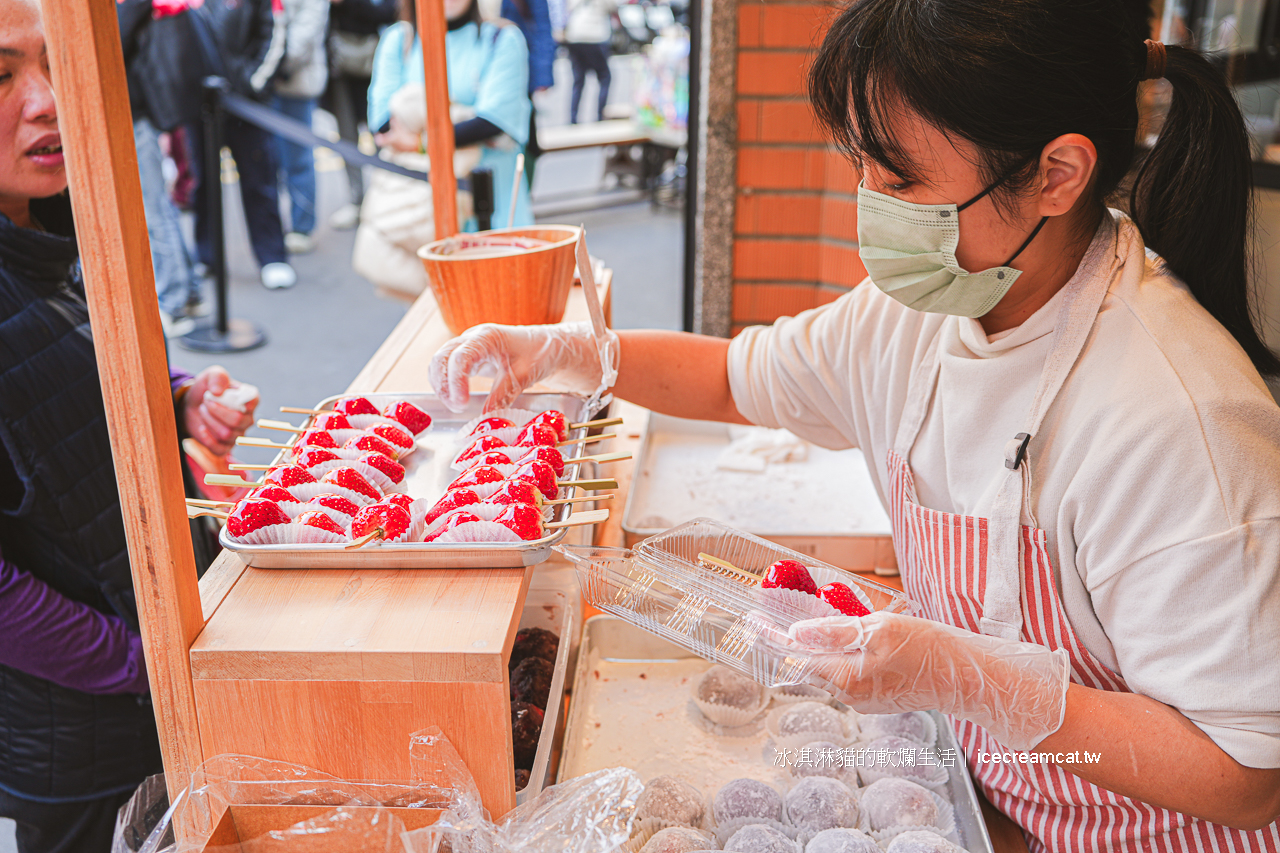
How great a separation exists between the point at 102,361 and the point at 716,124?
2.65 m

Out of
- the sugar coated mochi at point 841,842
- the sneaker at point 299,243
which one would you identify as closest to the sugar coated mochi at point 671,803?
the sugar coated mochi at point 841,842

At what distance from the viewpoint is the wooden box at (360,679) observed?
94cm

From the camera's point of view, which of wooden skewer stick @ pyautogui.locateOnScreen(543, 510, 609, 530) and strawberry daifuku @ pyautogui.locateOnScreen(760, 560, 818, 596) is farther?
strawberry daifuku @ pyautogui.locateOnScreen(760, 560, 818, 596)

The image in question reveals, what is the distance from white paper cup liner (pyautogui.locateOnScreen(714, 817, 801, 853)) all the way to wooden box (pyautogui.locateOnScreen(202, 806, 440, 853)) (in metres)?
0.44

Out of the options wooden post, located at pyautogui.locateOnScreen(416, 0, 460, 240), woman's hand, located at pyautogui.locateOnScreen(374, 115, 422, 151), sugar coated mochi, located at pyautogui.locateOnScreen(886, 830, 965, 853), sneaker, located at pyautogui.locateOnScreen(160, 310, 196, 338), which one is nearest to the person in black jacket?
sneaker, located at pyautogui.locateOnScreen(160, 310, 196, 338)

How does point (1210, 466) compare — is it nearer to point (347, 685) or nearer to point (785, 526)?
point (347, 685)

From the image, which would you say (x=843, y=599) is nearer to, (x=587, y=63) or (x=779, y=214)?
(x=779, y=214)

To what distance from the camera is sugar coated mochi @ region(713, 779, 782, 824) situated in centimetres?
127

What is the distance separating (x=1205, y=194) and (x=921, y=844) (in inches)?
33.6

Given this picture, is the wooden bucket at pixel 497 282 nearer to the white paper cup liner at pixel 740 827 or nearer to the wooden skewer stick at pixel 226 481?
the wooden skewer stick at pixel 226 481

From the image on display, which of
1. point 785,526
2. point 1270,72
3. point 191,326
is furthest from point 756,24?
point 191,326

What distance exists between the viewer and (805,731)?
4.68 ft

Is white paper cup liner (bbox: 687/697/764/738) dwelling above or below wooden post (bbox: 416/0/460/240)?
below

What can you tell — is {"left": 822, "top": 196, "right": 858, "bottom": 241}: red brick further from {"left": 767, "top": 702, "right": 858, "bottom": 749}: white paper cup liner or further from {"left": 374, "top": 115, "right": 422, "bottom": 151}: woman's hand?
{"left": 767, "top": 702, "right": 858, "bottom": 749}: white paper cup liner
